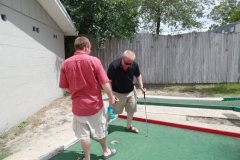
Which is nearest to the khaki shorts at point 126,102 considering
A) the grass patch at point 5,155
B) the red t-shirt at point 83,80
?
the red t-shirt at point 83,80

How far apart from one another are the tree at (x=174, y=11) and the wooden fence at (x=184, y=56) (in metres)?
0.72

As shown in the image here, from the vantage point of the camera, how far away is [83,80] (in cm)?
220

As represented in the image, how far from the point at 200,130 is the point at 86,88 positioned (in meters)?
2.41

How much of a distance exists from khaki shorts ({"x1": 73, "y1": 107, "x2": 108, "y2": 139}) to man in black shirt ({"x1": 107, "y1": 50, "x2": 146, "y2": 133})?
3.05ft

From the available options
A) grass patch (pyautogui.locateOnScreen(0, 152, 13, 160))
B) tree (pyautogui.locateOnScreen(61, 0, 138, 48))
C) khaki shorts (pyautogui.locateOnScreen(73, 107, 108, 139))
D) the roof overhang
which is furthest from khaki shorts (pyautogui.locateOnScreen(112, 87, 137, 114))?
tree (pyautogui.locateOnScreen(61, 0, 138, 48))

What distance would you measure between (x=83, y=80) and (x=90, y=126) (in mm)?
627

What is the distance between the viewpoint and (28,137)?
3809 millimetres

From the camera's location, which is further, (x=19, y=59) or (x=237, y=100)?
(x=237, y=100)

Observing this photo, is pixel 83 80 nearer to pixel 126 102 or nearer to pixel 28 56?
pixel 126 102

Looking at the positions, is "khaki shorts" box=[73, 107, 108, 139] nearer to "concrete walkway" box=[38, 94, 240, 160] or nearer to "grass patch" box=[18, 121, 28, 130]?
"concrete walkway" box=[38, 94, 240, 160]

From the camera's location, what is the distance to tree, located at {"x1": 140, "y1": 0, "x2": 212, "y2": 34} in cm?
809

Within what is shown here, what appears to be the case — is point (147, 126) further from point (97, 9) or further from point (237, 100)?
point (97, 9)

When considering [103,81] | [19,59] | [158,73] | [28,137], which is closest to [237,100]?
[158,73]

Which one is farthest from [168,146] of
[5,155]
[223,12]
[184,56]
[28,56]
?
[223,12]
